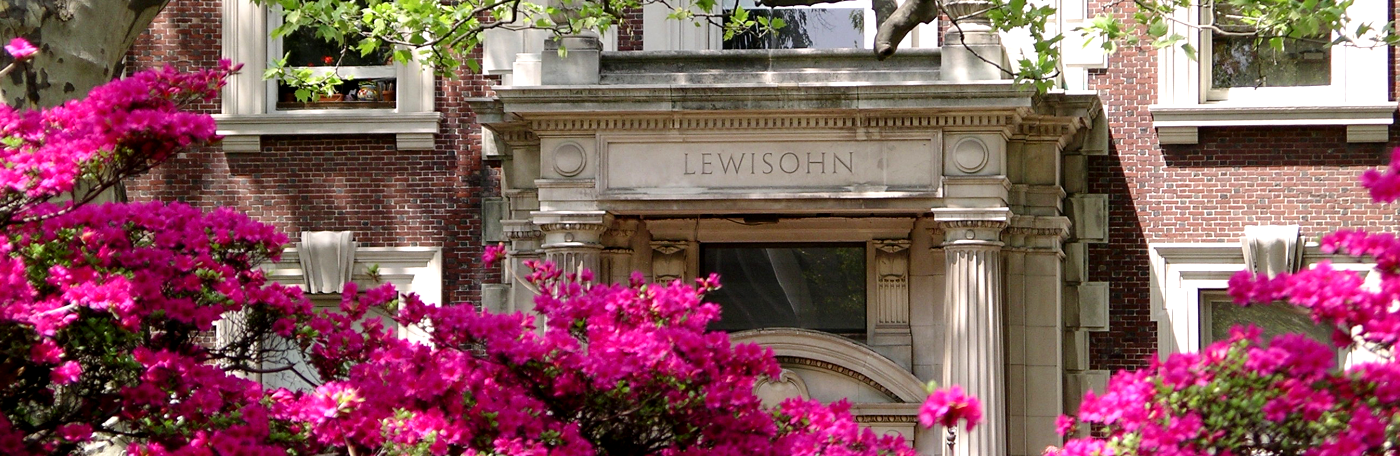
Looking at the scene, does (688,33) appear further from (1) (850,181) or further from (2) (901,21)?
(2) (901,21)

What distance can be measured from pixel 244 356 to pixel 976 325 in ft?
26.1

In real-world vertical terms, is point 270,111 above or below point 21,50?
above

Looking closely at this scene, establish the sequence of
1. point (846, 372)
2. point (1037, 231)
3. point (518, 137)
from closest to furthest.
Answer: point (1037, 231) → point (846, 372) → point (518, 137)

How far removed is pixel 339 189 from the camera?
16922mm

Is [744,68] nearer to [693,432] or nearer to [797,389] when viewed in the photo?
[797,389]

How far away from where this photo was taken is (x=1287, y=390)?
22.1 feet

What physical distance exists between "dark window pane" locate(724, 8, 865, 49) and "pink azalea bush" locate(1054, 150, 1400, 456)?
10.0 meters

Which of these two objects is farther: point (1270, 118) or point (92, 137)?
point (1270, 118)

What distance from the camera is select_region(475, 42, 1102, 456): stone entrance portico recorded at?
1486 centimetres

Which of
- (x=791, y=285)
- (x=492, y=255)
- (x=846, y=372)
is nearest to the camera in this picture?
(x=492, y=255)

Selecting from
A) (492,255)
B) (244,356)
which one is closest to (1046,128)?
(492,255)

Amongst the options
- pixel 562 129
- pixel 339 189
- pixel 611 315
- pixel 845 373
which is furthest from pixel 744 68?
pixel 611 315

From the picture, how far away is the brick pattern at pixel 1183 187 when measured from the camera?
628 inches

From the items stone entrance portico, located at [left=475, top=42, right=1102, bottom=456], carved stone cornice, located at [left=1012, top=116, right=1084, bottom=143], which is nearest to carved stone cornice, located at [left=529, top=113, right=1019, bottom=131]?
stone entrance portico, located at [left=475, top=42, right=1102, bottom=456]
